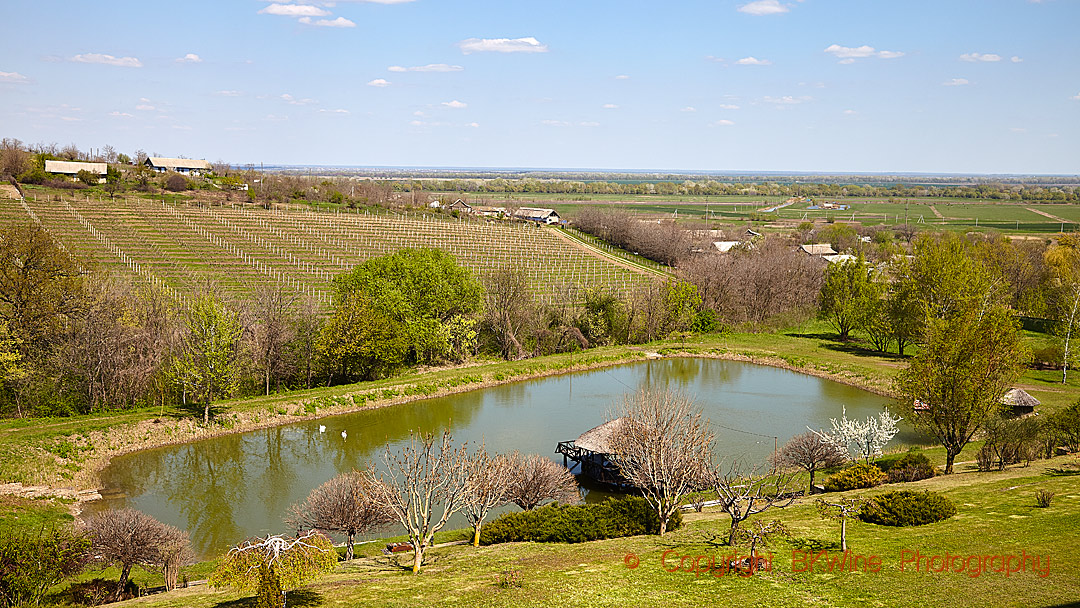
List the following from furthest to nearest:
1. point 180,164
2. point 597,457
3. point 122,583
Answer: point 180,164 → point 597,457 → point 122,583

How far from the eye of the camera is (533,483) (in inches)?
873

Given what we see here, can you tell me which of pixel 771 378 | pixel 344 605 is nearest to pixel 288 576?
pixel 344 605

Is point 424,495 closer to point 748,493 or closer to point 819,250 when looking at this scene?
point 748,493

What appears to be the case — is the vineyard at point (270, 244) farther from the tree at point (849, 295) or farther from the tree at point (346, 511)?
the tree at point (346, 511)

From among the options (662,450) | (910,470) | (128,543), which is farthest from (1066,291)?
(128,543)

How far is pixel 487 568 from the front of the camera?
1603 centimetres

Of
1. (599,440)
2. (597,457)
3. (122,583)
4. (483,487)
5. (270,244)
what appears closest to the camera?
(122,583)

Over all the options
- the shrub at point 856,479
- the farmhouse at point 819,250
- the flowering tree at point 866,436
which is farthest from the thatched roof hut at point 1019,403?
the farmhouse at point 819,250

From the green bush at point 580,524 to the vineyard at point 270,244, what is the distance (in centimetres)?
3378

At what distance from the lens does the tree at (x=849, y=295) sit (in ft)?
174

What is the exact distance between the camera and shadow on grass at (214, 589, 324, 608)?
13906 mm

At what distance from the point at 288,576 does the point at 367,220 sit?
262ft

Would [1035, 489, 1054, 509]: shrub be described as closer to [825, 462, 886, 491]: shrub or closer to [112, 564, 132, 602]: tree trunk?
[825, 462, 886, 491]: shrub

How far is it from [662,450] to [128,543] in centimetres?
1344
